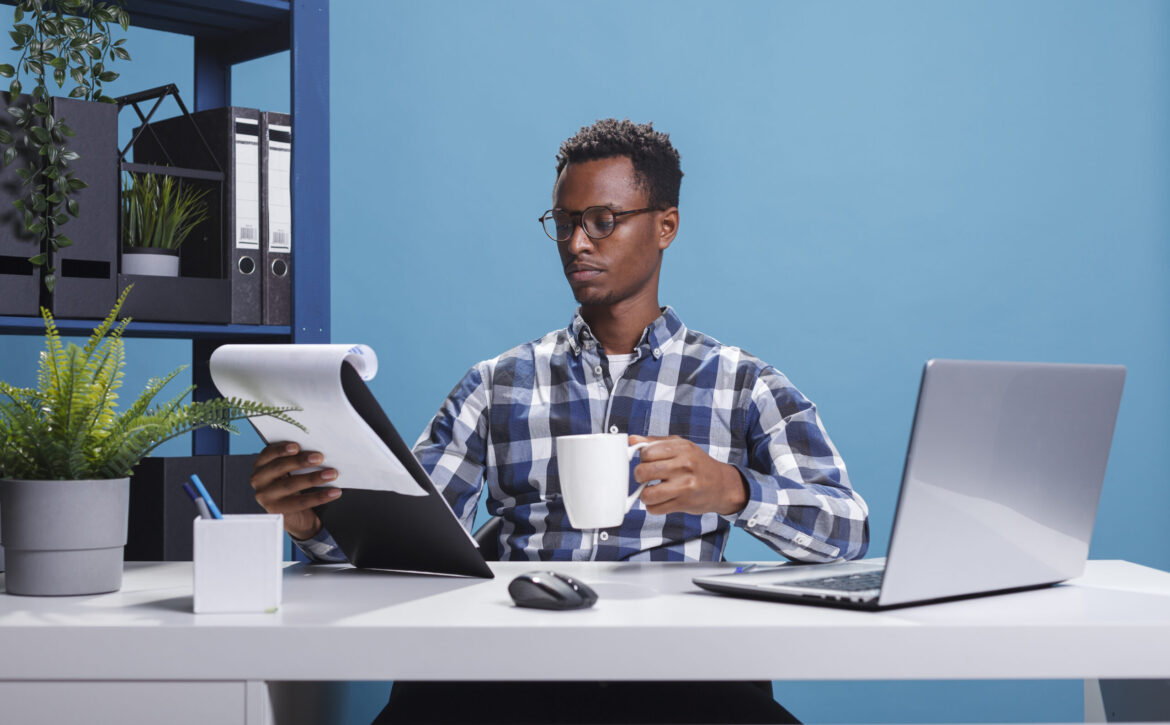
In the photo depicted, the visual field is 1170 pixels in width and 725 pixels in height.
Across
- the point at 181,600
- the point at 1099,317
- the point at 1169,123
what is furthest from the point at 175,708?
the point at 1169,123

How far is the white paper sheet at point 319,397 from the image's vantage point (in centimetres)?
106

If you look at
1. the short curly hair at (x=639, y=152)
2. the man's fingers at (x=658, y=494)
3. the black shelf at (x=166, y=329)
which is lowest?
the man's fingers at (x=658, y=494)

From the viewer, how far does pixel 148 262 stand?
184 centimetres

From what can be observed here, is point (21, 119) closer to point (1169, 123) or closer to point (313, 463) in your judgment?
point (313, 463)

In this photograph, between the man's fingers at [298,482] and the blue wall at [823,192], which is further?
the blue wall at [823,192]

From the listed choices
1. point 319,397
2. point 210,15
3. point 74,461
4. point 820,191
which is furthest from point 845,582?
point 820,191

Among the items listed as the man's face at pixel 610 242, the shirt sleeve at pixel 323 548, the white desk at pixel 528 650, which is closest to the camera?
the white desk at pixel 528 650

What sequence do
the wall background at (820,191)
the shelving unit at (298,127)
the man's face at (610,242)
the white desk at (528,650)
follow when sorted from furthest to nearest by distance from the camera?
the wall background at (820,191)
the shelving unit at (298,127)
the man's face at (610,242)
the white desk at (528,650)

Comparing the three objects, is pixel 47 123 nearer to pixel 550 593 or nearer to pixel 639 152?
pixel 639 152

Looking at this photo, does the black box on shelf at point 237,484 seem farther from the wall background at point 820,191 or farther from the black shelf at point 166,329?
the wall background at point 820,191

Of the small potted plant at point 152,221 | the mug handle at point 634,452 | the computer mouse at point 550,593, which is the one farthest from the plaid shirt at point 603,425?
the computer mouse at point 550,593

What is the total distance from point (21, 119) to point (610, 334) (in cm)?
98

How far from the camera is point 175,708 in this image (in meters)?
0.89

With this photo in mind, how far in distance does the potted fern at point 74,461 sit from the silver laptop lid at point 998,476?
0.62 m
